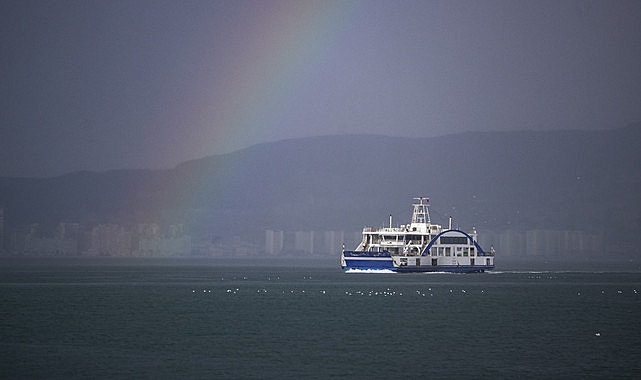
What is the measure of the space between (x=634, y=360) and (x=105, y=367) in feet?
113

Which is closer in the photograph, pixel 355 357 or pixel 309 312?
pixel 355 357

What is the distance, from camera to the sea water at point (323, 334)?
7350 cm

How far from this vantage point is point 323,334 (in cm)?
9631

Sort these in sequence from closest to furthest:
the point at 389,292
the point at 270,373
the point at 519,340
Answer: the point at 270,373 < the point at 519,340 < the point at 389,292

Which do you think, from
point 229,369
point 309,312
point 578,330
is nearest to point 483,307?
point 309,312

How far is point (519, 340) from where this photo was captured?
90.6 meters

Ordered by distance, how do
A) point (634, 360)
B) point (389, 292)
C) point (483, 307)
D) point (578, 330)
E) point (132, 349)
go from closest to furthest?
point (634, 360) < point (132, 349) < point (578, 330) < point (483, 307) < point (389, 292)

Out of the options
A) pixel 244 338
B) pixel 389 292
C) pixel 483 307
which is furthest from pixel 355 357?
pixel 389 292

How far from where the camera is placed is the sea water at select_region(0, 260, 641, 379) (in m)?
73.5

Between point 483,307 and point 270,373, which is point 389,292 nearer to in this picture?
point 483,307

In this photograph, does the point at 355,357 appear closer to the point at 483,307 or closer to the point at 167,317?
the point at 167,317

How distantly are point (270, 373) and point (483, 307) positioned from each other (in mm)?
58989

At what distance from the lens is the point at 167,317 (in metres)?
114

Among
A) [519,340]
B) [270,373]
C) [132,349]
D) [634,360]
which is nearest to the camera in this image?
[270,373]
